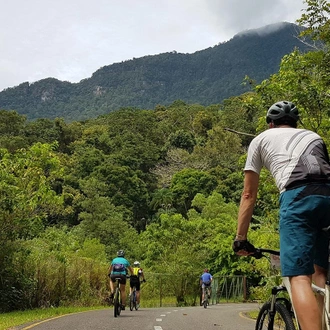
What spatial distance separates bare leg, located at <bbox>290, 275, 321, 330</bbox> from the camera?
3.12 meters

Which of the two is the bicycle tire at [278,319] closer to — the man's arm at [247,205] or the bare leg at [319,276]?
the bare leg at [319,276]

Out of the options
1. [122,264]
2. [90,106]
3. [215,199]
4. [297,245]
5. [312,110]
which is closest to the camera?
[297,245]

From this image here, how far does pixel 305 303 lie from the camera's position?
318cm

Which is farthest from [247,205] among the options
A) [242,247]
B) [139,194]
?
[139,194]

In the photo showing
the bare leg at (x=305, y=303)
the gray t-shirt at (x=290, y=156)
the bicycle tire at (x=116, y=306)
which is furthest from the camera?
the bicycle tire at (x=116, y=306)

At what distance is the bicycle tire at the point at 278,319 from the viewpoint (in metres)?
3.71

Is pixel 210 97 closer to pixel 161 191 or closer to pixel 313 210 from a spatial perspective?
pixel 161 191

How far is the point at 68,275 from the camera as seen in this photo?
63.2 ft

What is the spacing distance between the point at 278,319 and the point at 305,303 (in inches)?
32.0

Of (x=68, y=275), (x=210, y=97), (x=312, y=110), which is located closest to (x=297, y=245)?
(x=312, y=110)

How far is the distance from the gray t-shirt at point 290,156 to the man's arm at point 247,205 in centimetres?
6

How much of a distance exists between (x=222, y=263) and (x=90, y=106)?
144 m

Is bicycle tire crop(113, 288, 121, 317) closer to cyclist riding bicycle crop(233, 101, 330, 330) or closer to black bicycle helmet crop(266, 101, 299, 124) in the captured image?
cyclist riding bicycle crop(233, 101, 330, 330)

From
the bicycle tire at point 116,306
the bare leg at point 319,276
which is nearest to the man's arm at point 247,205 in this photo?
the bare leg at point 319,276
